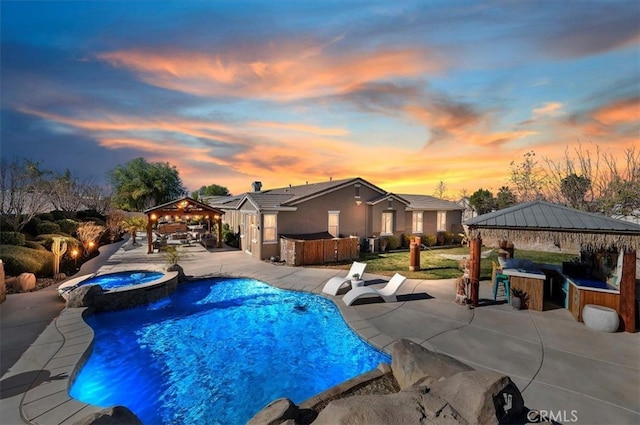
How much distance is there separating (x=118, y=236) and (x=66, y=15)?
21.5 meters

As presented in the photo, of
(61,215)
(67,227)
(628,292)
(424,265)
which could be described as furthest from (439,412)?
(61,215)

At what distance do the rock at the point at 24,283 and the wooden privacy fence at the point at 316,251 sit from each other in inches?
419

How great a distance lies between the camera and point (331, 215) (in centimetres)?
1916

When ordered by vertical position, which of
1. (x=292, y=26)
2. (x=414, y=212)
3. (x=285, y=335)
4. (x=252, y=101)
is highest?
(x=292, y=26)

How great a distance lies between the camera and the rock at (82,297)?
845 centimetres

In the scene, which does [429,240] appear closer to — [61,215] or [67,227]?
[67,227]

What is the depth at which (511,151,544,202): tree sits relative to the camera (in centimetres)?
2580

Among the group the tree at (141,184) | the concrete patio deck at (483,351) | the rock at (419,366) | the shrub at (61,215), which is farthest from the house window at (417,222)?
the tree at (141,184)

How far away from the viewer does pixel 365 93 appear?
15.2 metres

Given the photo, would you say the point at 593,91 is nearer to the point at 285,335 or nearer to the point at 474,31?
the point at 474,31

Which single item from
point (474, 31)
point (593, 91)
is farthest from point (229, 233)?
point (593, 91)

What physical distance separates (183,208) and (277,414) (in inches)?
762

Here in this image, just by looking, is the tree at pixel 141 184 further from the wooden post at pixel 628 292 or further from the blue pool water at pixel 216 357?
the wooden post at pixel 628 292

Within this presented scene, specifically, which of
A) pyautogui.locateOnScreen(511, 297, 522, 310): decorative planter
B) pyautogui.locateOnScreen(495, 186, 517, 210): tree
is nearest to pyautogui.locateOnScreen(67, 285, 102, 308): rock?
pyautogui.locateOnScreen(511, 297, 522, 310): decorative planter
